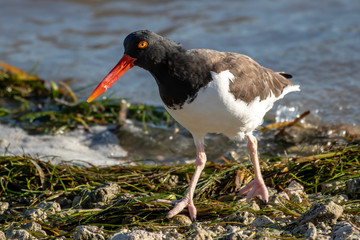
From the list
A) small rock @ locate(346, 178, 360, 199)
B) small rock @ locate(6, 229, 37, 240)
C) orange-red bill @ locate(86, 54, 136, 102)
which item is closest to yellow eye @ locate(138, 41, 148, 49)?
orange-red bill @ locate(86, 54, 136, 102)

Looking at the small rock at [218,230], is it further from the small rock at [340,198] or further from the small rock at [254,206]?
the small rock at [340,198]

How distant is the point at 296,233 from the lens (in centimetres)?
319

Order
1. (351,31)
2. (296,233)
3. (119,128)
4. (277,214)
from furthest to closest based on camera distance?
(351,31) < (119,128) < (277,214) < (296,233)

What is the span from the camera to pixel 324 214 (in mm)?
3211

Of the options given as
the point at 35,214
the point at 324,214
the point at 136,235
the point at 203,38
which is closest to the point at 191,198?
the point at 136,235

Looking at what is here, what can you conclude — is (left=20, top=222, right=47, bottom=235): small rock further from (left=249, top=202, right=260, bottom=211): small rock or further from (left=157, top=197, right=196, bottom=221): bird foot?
(left=249, top=202, right=260, bottom=211): small rock

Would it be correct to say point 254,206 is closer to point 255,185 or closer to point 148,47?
point 255,185

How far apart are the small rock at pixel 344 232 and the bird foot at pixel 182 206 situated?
3.60ft

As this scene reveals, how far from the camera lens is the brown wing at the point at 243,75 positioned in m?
3.74

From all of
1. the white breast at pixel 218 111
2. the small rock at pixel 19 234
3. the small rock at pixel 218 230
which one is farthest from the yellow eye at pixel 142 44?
the small rock at pixel 19 234

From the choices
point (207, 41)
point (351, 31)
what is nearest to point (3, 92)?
point (207, 41)

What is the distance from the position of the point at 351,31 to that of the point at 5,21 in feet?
24.3

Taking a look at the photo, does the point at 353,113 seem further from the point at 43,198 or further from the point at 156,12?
the point at 156,12

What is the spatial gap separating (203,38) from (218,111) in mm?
6060
